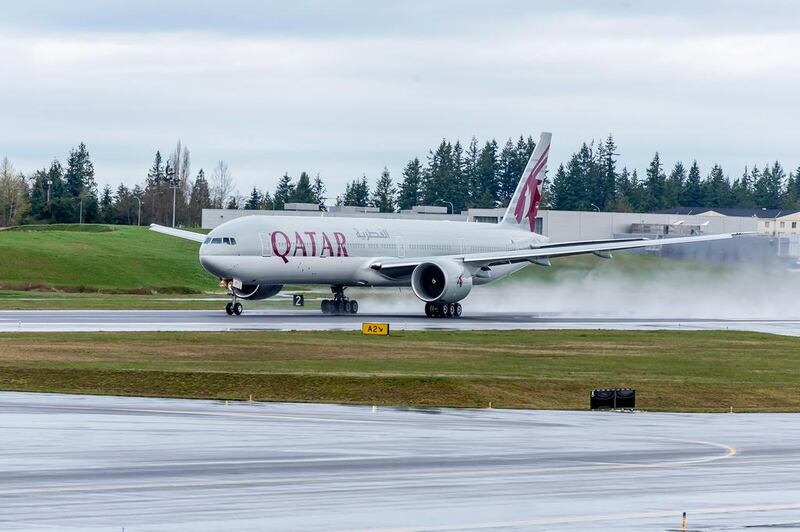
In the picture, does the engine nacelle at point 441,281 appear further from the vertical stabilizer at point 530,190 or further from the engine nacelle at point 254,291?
the vertical stabilizer at point 530,190

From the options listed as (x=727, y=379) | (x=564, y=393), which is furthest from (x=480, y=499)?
(x=727, y=379)

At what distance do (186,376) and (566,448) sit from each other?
1372 centimetres

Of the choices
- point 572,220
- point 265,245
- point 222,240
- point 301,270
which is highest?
point 572,220

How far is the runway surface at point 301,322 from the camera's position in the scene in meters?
54.4

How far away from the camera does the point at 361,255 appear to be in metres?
70.5

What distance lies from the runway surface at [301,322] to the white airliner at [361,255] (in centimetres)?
161

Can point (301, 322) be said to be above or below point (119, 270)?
above

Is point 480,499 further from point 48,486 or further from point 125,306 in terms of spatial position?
point 125,306

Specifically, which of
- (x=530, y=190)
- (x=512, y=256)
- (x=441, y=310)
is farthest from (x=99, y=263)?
(x=441, y=310)

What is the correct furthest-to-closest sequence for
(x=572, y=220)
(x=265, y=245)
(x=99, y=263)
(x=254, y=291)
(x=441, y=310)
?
(x=572, y=220)
(x=99, y=263)
(x=254, y=291)
(x=441, y=310)
(x=265, y=245)

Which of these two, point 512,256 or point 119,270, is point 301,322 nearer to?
point 512,256

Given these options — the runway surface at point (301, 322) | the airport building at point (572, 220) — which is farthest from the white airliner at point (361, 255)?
the airport building at point (572, 220)

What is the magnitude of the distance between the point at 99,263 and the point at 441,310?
55.7 meters

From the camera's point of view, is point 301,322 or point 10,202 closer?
point 301,322
